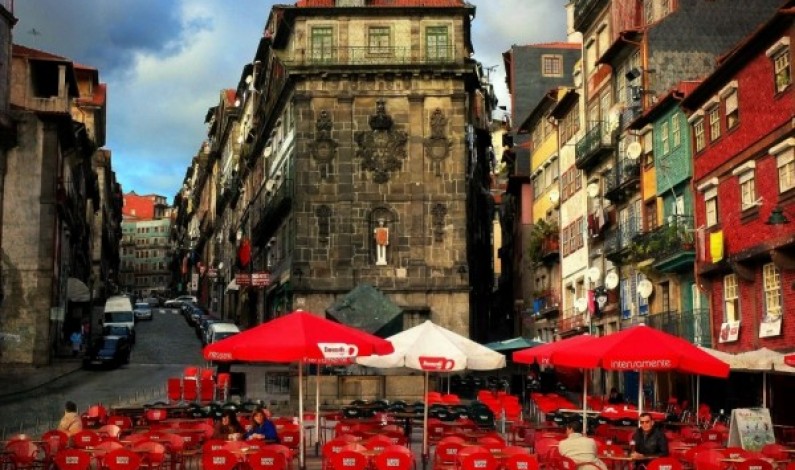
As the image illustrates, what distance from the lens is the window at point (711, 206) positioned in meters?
31.5

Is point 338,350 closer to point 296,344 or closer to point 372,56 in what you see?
point 296,344

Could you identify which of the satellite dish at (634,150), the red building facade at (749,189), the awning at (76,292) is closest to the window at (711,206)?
the red building facade at (749,189)

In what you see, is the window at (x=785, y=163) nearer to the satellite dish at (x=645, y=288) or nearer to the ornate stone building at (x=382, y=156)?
the satellite dish at (x=645, y=288)

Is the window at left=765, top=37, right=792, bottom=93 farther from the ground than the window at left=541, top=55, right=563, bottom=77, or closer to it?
closer to it

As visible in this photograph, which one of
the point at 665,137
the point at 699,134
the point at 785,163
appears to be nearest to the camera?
the point at 785,163

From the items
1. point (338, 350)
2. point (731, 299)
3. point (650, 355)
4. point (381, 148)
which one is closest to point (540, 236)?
point (381, 148)

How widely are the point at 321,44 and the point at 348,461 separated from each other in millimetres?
40299

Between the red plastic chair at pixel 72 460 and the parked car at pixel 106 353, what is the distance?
115 ft

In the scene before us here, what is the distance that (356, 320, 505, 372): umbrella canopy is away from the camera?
19.3 metres

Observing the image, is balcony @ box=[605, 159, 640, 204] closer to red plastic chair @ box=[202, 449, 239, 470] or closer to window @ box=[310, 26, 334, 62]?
window @ box=[310, 26, 334, 62]

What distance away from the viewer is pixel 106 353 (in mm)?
47938

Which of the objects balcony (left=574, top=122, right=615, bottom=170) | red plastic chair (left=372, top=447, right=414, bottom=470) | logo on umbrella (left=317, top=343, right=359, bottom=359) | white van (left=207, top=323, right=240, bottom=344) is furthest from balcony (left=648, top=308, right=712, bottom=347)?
white van (left=207, top=323, right=240, bottom=344)

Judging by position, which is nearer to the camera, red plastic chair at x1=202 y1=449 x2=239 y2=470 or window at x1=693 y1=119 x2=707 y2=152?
red plastic chair at x1=202 y1=449 x2=239 y2=470

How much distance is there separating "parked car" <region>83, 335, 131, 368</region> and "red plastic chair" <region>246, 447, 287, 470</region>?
3563 centimetres
